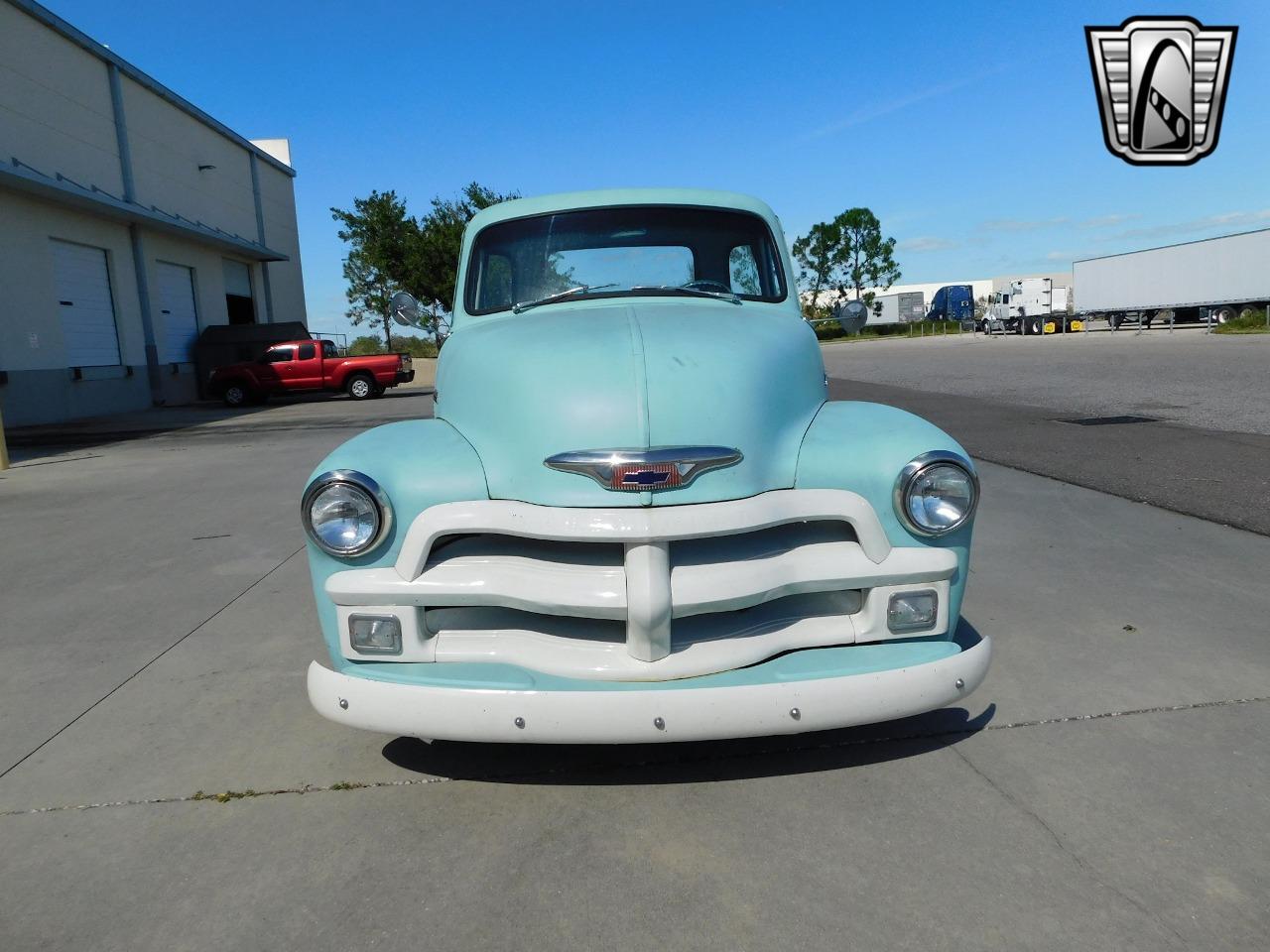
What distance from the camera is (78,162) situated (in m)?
19.5

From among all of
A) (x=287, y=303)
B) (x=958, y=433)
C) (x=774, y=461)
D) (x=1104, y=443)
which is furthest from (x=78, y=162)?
(x=774, y=461)

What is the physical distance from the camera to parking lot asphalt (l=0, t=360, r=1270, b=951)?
2.16 metres

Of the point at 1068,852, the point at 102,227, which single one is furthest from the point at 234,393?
the point at 1068,852

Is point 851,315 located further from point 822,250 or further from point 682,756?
point 822,250

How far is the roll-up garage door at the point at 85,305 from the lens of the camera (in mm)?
18906

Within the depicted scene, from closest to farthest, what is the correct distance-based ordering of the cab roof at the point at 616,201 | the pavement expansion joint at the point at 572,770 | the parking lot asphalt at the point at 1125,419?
1. the pavement expansion joint at the point at 572,770
2. the cab roof at the point at 616,201
3. the parking lot asphalt at the point at 1125,419

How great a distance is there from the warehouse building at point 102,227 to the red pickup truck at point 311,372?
2.30m

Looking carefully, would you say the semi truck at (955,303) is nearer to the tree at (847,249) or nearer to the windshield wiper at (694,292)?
the tree at (847,249)

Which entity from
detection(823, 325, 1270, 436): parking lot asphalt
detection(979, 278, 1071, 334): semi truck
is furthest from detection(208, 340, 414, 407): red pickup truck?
detection(979, 278, 1071, 334): semi truck

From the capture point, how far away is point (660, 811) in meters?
2.65

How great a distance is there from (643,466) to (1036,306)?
54.0 metres

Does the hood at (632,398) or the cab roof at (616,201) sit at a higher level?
the cab roof at (616,201)

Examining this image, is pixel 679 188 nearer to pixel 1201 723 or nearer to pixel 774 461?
pixel 774 461

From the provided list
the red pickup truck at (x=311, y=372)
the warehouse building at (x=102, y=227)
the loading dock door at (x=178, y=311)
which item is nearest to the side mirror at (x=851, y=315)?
the warehouse building at (x=102, y=227)
